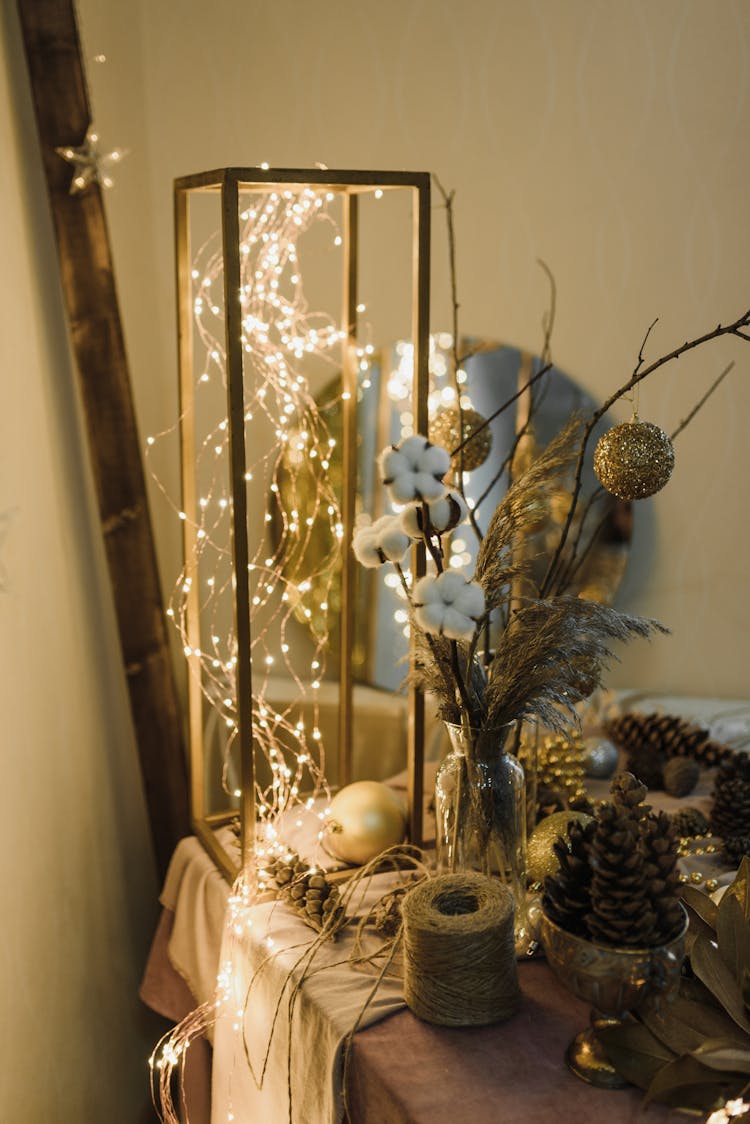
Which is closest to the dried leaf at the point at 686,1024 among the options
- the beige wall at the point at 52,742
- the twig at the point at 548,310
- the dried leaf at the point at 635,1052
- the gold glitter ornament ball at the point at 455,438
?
the dried leaf at the point at 635,1052

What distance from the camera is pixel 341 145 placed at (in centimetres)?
209

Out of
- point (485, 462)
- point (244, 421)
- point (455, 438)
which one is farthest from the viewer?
point (485, 462)

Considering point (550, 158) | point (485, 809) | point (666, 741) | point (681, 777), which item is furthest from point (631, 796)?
point (550, 158)

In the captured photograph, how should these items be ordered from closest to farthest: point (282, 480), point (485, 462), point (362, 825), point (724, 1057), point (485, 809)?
point (724, 1057)
point (485, 809)
point (362, 825)
point (485, 462)
point (282, 480)

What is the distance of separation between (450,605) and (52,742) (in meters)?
0.91

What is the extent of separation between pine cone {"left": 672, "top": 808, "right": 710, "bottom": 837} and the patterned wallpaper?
628 millimetres

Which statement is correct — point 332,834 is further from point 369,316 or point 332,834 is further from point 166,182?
point 166,182

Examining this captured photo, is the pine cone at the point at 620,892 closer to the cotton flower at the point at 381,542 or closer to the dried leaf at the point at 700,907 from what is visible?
the dried leaf at the point at 700,907

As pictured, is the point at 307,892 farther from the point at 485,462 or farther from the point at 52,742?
the point at 485,462

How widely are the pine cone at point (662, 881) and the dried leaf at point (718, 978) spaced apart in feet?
0.29

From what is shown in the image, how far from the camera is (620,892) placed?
0.95 meters

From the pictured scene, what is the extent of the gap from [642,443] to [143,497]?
883 millimetres

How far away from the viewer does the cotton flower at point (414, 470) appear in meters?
1.02

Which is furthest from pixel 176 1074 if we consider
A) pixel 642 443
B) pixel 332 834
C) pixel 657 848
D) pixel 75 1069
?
pixel 642 443
